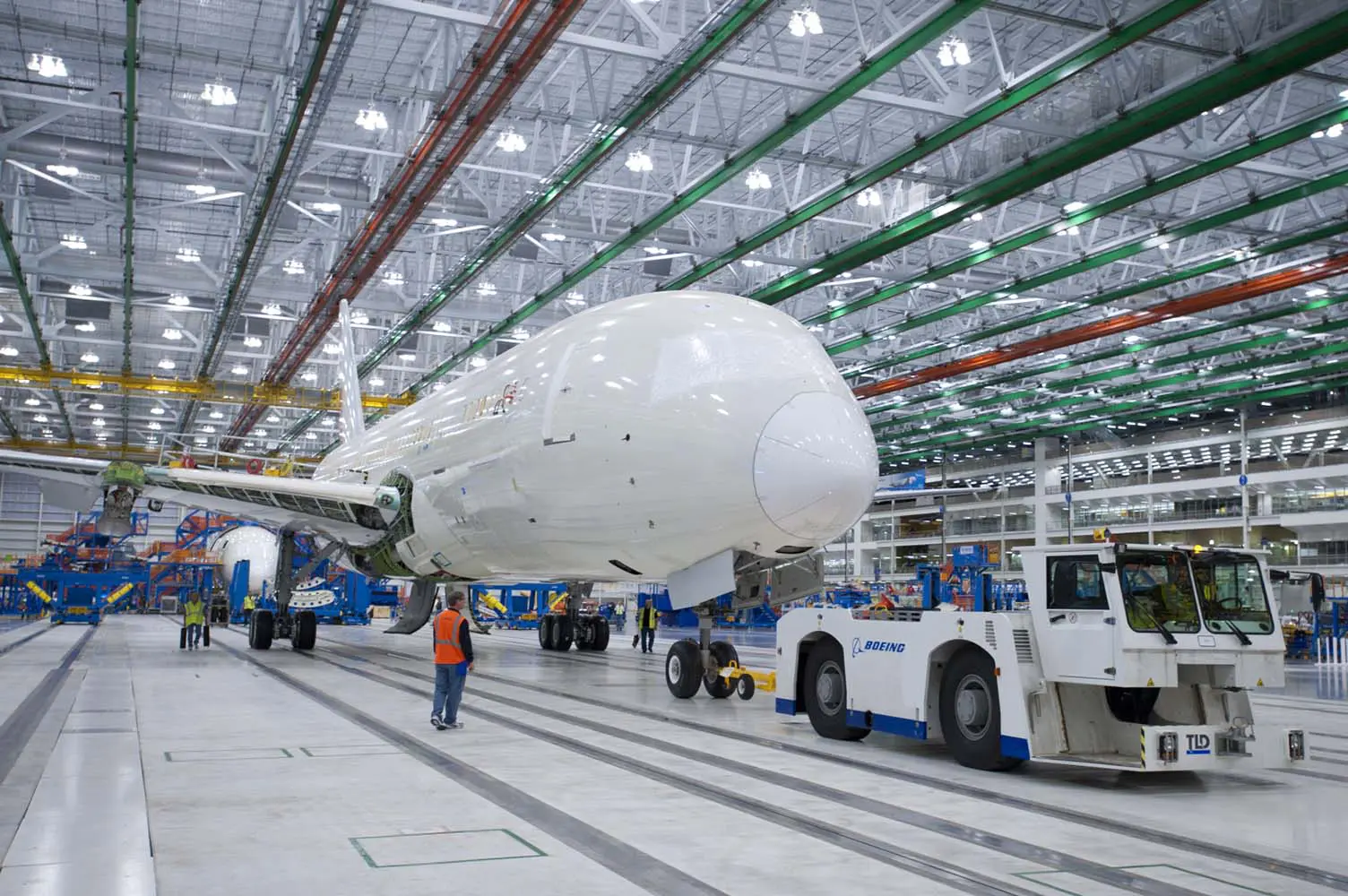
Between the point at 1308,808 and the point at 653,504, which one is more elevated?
the point at 653,504

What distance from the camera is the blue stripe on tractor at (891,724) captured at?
9.29 metres

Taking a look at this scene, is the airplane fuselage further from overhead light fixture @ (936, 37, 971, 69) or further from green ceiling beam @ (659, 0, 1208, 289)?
overhead light fixture @ (936, 37, 971, 69)

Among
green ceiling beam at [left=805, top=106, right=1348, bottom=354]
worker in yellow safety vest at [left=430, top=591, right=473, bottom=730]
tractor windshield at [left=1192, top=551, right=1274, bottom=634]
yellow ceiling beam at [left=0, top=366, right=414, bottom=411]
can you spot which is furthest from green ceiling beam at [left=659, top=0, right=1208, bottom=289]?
yellow ceiling beam at [left=0, top=366, right=414, bottom=411]

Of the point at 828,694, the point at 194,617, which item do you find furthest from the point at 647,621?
the point at 828,694

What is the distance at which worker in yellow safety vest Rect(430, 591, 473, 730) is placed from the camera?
33.4ft

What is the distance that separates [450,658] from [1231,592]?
6.65 m

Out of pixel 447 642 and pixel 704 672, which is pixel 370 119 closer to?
pixel 704 672

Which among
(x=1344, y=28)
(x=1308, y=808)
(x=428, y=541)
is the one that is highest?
(x=1344, y=28)

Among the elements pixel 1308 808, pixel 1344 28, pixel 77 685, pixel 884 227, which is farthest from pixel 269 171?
pixel 1308 808

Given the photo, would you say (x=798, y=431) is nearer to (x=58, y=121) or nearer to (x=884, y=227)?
(x=884, y=227)

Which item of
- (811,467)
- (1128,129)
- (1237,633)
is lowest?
(1237,633)

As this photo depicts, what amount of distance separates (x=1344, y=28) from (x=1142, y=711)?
881 centimetres

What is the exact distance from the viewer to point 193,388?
1505 inches

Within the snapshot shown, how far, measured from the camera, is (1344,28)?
12.6 m
